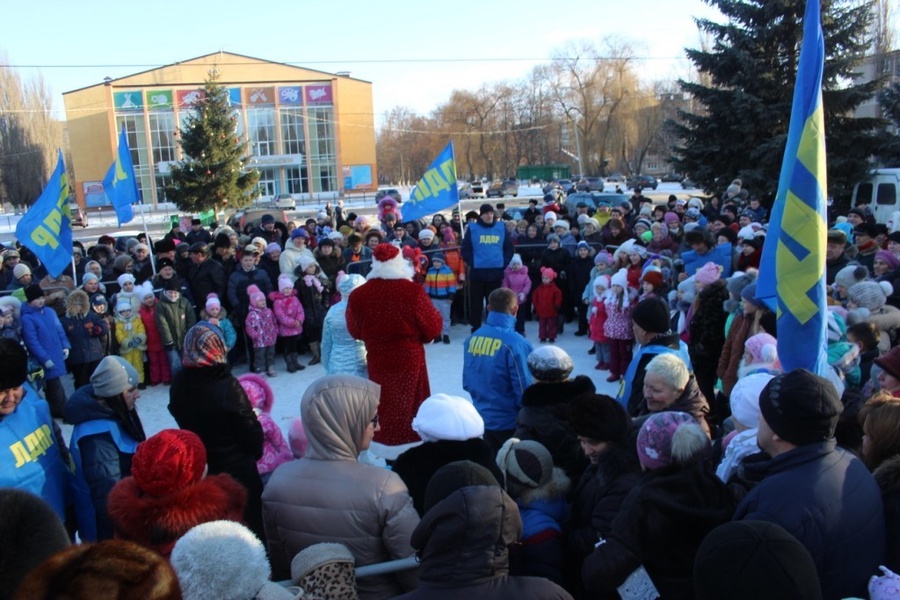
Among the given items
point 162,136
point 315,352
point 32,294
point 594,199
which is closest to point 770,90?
point 594,199

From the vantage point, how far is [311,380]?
8523 millimetres

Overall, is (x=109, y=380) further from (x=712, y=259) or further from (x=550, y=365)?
(x=712, y=259)

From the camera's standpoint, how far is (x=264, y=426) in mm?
4145

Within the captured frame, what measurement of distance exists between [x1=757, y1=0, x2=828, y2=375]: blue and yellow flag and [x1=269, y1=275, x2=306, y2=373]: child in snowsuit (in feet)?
20.8

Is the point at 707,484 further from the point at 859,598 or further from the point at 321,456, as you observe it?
the point at 321,456

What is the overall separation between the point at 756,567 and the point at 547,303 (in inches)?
324

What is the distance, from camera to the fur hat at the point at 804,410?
2.34 meters

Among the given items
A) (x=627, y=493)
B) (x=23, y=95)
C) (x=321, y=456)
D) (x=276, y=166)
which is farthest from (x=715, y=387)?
(x=23, y=95)

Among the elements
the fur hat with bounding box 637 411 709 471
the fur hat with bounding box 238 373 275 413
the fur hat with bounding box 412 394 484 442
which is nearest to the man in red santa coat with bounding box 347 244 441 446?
the fur hat with bounding box 238 373 275 413

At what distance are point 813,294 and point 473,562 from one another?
251 cm

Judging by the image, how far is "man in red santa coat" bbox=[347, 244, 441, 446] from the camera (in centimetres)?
500

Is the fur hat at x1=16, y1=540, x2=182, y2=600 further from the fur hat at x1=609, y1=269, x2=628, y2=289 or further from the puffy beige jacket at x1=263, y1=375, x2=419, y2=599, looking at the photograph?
the fur hat at x1=609, y1=269, x2=628, y2=289

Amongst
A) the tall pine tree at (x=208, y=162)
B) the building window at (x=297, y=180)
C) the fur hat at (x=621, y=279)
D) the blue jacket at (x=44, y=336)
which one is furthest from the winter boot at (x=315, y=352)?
the building window at (x=297, y=180)

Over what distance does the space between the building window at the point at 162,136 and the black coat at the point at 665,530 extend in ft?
202
